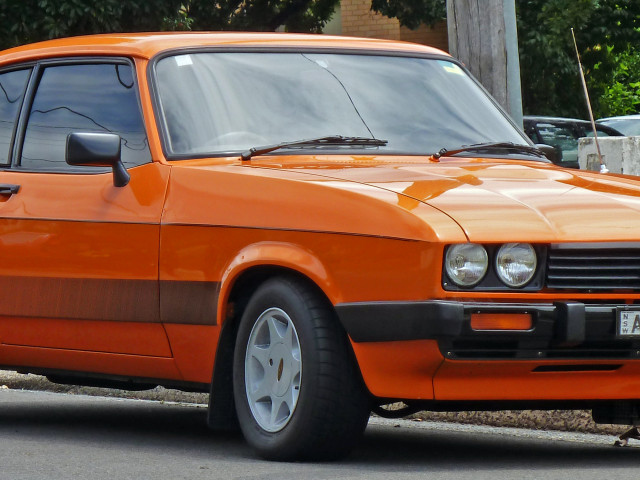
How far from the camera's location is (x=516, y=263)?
18.9 feet

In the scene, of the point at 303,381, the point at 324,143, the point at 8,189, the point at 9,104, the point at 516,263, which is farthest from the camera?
the point at 9,104

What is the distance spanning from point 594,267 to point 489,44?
416cm

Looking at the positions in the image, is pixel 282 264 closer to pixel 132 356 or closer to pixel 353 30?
pixel 132 356

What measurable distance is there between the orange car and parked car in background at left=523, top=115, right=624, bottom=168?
16.2m

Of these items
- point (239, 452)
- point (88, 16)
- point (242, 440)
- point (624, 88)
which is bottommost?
point (624, 88)

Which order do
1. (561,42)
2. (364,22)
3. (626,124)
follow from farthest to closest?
(364,22) → (561,42) → (626,124)

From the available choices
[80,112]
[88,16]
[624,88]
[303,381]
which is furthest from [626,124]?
[303,381]

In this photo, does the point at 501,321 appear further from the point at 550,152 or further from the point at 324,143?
the point at 550,152

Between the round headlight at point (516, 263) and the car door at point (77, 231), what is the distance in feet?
5.38

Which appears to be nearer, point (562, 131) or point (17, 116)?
point (17, 116)

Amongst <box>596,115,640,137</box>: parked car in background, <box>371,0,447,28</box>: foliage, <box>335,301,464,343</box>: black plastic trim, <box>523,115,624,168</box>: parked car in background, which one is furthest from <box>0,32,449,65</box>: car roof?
<box>371,0,447,28</box>: foliage

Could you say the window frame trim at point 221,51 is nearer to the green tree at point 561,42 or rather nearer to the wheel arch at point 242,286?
the wheel arch at point 242,286

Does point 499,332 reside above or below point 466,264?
below

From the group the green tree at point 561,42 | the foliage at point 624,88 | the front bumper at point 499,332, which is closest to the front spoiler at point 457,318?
the front bumper at point 499,332
